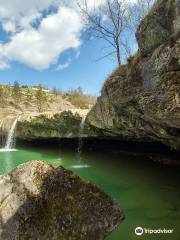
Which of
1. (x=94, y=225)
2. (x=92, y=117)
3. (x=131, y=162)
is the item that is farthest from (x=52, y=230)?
(x=131, y=162)

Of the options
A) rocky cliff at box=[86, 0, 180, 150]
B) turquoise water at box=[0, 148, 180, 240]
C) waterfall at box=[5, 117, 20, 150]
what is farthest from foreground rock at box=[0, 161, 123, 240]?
waterfall at box=[5, 117, 20, 150]

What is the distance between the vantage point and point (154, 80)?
9.09m

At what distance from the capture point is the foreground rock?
608 cm

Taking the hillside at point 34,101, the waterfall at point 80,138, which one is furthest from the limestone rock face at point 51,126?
the hillside at point 34,101

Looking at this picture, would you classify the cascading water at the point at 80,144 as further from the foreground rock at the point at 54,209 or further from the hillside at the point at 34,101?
the hillside at the point at 34,101

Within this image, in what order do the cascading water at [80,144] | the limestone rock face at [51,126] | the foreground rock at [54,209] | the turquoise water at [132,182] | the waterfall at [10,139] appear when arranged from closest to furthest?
the foreground rock at [54,209] < the turquoise water at [132,182] < the cascading water at [80,144] < the limestone rock face at [51,126] < the waterfall at [10,139]

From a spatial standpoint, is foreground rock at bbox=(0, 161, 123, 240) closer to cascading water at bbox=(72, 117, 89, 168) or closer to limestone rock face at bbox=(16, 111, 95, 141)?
cascading water at bbox=(72, 117, 89, 168)

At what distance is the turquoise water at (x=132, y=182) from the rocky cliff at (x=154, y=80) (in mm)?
2052

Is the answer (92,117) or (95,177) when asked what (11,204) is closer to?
(95,177)

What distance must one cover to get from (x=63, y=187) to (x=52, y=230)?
85 cm

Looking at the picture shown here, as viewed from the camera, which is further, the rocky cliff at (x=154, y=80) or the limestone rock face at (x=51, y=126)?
the limestone rock face at (x=51, y=126)

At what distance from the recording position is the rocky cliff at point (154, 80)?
27.6 ft

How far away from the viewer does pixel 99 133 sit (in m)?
19.0

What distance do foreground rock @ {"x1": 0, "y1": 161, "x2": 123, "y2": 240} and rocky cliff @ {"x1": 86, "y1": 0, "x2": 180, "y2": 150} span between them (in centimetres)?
347
